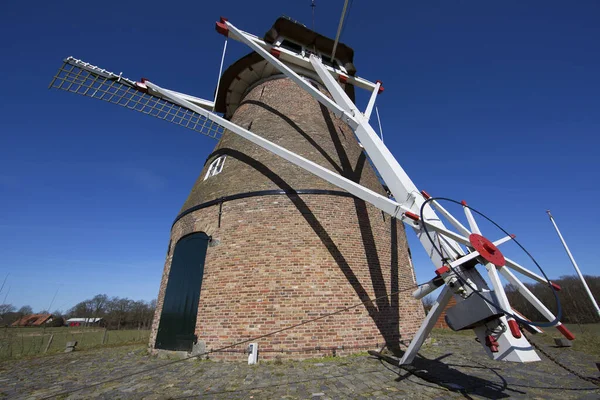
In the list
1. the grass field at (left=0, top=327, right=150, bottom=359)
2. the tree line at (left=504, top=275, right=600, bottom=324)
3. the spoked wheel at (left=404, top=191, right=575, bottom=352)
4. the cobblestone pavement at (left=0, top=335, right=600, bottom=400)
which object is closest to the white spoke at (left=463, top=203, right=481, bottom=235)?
the spoked wheel at (left=404, top=191, right=575, bottom=352)

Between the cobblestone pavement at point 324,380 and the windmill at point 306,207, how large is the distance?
690 mm

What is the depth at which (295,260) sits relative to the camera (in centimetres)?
659

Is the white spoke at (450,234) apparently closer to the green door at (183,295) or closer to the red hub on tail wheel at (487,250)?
the red hub on tail wheel at (487,250)

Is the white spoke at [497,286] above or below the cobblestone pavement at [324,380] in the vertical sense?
above

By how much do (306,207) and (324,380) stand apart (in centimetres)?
401

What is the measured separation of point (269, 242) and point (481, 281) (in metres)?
4.55

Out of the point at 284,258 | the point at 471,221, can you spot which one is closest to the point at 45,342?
the point at 284,258

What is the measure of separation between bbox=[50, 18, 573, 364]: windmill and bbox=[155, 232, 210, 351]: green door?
3 cm

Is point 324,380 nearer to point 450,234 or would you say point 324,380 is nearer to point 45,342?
point 450,234

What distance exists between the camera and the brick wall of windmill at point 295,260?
6.12 m

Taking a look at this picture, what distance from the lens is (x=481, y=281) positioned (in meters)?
4.07

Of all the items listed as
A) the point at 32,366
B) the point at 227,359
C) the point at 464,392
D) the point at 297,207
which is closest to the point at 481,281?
the point at 464,392

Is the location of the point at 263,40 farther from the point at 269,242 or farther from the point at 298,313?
the point at 298,313

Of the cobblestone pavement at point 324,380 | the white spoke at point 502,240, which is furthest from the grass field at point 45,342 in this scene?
the white spoke at point 502,240
